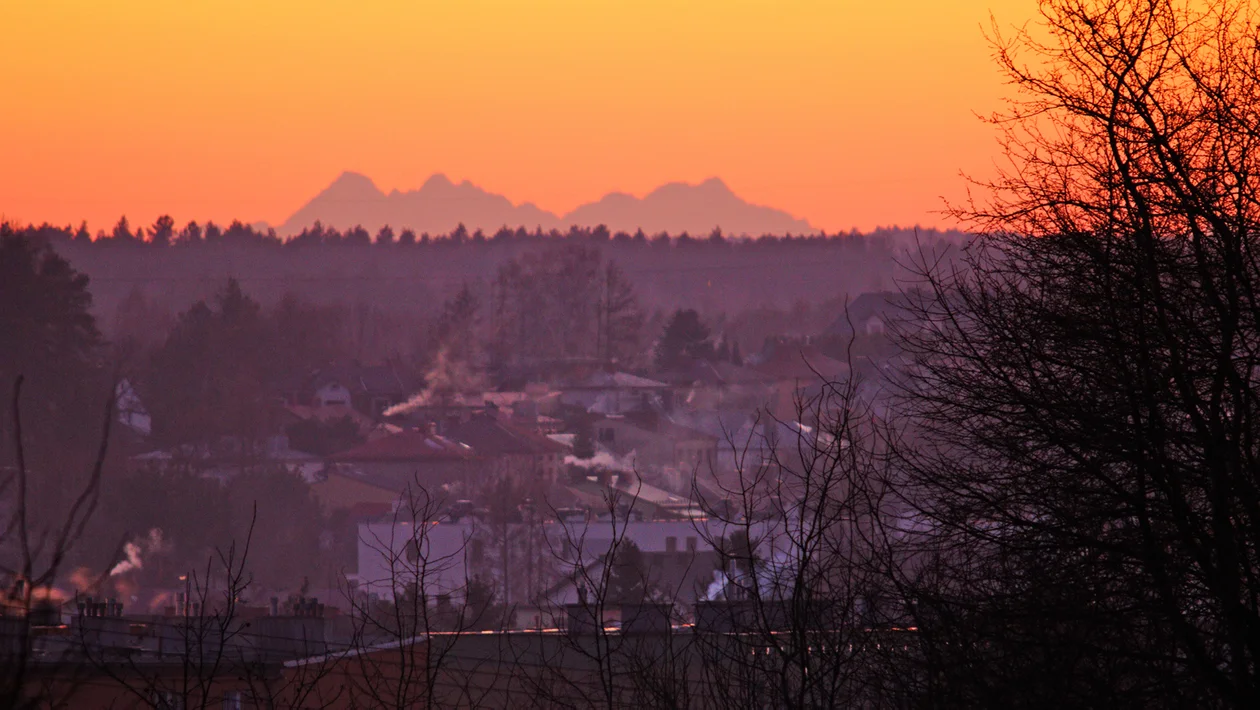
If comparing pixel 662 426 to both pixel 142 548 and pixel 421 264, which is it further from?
pixel 421 264

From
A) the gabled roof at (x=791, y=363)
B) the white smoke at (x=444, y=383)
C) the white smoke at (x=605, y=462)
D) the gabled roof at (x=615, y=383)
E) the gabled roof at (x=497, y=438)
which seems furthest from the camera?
the gabled roof at (x=791, y=363)

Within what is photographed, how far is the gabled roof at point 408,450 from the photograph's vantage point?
6894 cm

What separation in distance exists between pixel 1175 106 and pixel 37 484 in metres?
54.0

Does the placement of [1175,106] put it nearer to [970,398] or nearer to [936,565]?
[970,398]

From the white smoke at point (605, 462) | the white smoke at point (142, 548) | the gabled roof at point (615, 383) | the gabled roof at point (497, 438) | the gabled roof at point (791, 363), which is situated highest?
the gabled roof at point (791, 363)

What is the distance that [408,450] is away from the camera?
7019 centimetres

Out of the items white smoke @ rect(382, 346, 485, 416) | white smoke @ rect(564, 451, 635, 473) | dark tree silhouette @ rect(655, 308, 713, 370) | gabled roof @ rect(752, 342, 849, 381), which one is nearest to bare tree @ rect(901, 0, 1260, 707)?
white smoke @ rect(564, 451, 635, 473)

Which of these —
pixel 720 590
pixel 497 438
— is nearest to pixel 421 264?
pixel 497 438

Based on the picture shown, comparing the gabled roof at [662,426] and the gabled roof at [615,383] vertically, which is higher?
the gabled roof at [615,383]

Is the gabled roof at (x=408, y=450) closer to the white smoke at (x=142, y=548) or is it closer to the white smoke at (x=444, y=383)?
the white smoke at (x=142, y=548)

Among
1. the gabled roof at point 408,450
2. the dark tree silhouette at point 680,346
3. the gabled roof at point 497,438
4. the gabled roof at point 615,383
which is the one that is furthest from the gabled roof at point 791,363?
the gabled roof at point 408,450

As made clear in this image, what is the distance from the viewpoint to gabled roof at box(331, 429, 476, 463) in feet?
226

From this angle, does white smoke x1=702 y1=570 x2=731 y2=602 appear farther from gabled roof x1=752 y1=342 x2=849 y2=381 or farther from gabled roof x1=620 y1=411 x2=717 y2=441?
gabled roof x1=752 y1=342 x2=849 y2=381

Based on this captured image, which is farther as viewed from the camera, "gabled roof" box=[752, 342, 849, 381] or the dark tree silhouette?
the dark tree silhouette
